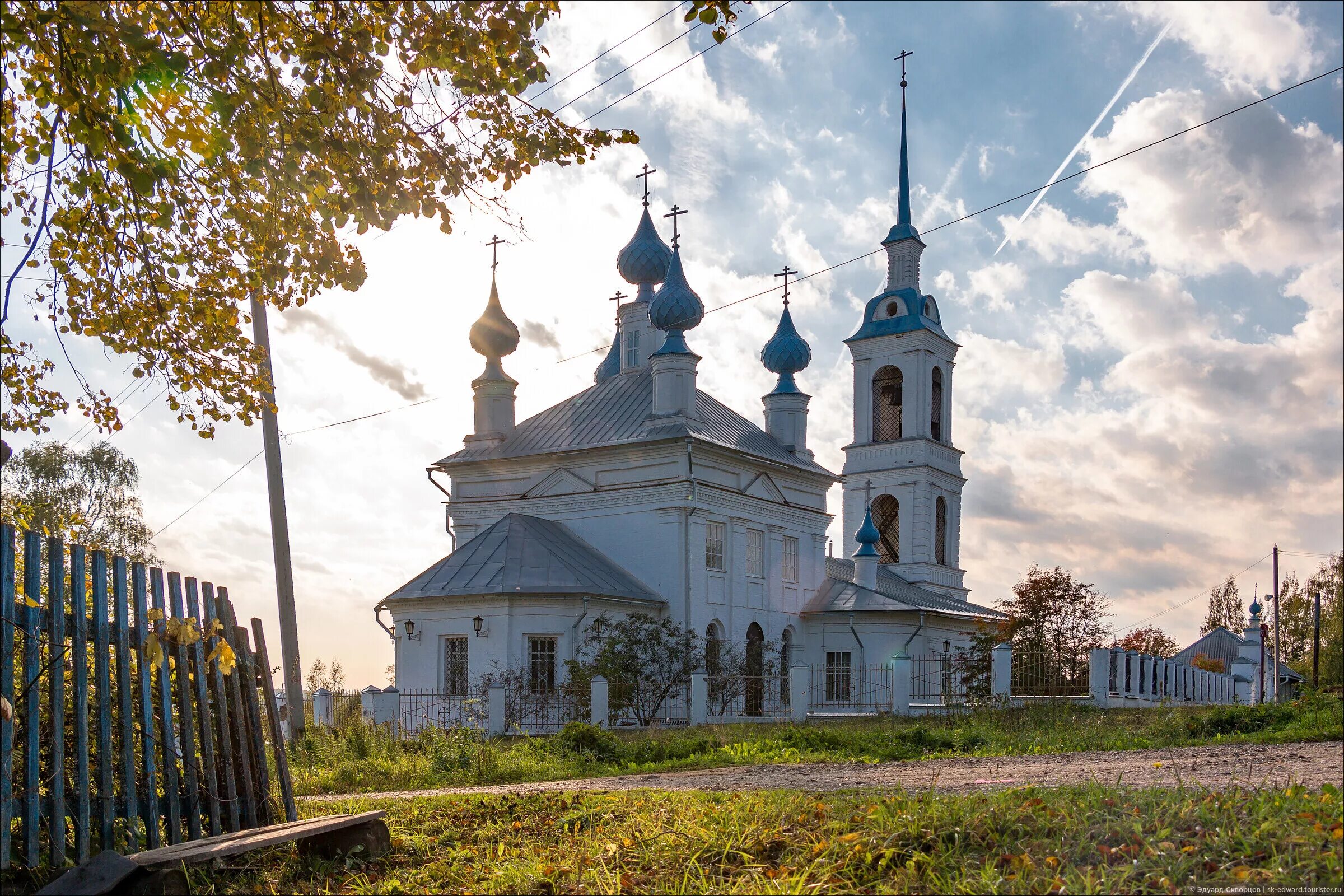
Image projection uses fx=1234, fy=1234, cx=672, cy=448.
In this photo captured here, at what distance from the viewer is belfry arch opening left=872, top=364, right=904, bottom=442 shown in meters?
42.4

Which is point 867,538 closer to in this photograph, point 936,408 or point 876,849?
point 936,408

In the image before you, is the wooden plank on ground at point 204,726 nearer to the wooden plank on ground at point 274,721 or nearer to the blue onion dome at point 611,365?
the wooden plank on ground at point 274,721

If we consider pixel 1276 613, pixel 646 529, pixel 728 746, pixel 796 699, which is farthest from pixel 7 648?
pixel 1276 613

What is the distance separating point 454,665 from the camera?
25.9 m

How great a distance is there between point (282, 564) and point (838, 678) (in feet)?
59.9

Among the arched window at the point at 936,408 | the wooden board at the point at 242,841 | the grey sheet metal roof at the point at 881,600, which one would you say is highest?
the arched window at the point at 936,408

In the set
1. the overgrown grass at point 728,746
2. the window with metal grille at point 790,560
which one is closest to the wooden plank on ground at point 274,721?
the overgrown grass at point 728,746

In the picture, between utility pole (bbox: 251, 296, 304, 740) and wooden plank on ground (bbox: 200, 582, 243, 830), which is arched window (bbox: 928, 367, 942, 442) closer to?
utility pole (bbox: 251, 296, 304, 740)

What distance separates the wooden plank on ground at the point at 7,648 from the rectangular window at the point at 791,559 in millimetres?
25406

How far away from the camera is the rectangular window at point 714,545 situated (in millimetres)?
28281

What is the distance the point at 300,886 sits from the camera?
6.55m

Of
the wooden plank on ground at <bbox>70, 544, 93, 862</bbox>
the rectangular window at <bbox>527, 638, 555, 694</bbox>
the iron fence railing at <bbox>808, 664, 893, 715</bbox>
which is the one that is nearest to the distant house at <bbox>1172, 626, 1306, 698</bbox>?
the iron fence railing at <bbox>808, 664, 893, 715</bbox>

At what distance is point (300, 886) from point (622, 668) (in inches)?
735

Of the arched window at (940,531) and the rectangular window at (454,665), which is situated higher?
the arched window at (940,531)
